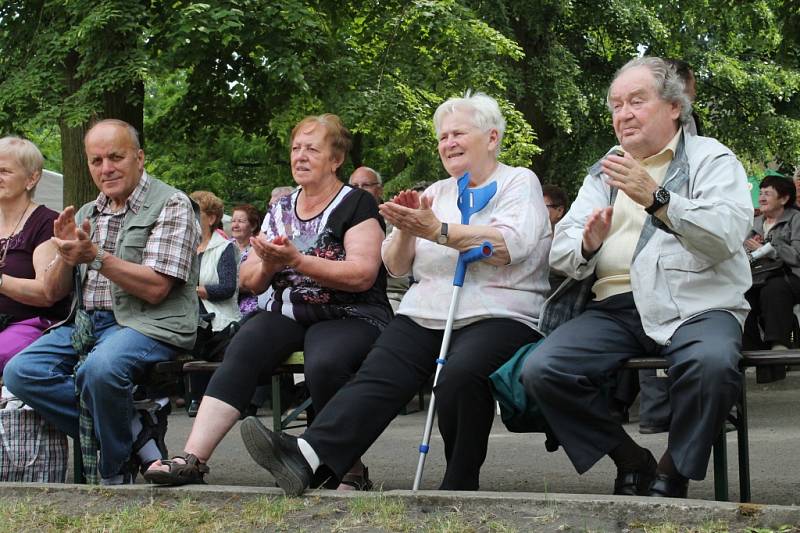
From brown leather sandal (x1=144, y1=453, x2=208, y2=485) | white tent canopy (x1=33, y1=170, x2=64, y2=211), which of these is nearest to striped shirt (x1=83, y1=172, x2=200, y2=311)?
brown leather sandal (x1=144, y1=453, x2=208, y2=485)

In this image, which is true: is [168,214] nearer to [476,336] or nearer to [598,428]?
[476,336]

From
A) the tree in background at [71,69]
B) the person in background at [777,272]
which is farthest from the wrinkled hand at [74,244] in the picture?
the tree in background at [71,69]

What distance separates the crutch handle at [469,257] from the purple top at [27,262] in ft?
7.22

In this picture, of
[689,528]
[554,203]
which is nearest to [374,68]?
[554,203]

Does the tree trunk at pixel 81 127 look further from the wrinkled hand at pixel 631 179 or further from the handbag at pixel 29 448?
the wrinkled hand at pixel 631 179

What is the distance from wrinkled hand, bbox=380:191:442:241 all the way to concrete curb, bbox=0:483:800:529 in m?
1.08

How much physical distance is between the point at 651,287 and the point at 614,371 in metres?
0.36

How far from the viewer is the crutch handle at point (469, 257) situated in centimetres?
482

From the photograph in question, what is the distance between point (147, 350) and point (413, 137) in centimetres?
878

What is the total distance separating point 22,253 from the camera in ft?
19.6

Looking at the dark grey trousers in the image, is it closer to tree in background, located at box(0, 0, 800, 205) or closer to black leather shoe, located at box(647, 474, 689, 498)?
black leather shoe, located at box(647, 474, 689, 498)

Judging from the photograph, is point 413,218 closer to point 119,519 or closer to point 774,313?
point 119,519

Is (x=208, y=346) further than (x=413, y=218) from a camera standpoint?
Yes

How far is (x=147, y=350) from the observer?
5.40m
